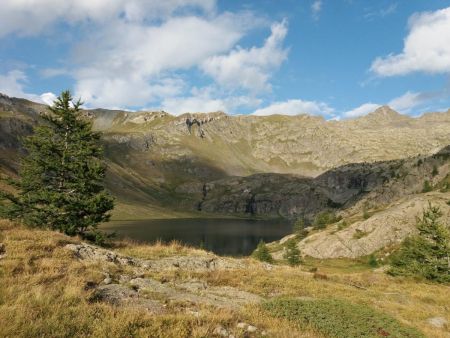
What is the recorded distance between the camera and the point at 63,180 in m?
34.5

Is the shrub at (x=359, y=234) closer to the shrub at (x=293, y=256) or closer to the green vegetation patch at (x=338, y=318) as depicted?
the shrub at (x=293, y=256)

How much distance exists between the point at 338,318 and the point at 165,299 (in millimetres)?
7311

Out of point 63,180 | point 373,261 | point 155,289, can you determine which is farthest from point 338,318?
point 373,261

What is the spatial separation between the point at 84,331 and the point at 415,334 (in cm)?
1377

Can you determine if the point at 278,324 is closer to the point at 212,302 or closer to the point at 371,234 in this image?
the point at 212,302

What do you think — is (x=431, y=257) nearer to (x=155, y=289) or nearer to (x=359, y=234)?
(x=155, y=289)

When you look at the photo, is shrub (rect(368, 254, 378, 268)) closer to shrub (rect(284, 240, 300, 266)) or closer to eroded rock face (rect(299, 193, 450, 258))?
eroded rock face (rect(299, 193, 450, 258))

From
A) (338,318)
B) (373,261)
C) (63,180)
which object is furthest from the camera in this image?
(373,261)

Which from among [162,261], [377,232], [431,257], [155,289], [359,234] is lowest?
[359,234]

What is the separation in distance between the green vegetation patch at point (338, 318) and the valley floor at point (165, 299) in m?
0.05

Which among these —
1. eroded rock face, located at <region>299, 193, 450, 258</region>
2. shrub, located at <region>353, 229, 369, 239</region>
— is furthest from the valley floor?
shrub, located at <region>353, 229, 369, 239</region>

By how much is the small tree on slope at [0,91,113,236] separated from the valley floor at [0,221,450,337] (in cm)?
851

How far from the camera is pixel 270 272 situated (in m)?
24.9

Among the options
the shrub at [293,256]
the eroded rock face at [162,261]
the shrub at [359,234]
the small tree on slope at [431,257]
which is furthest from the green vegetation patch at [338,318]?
the shrub at [359,234]
